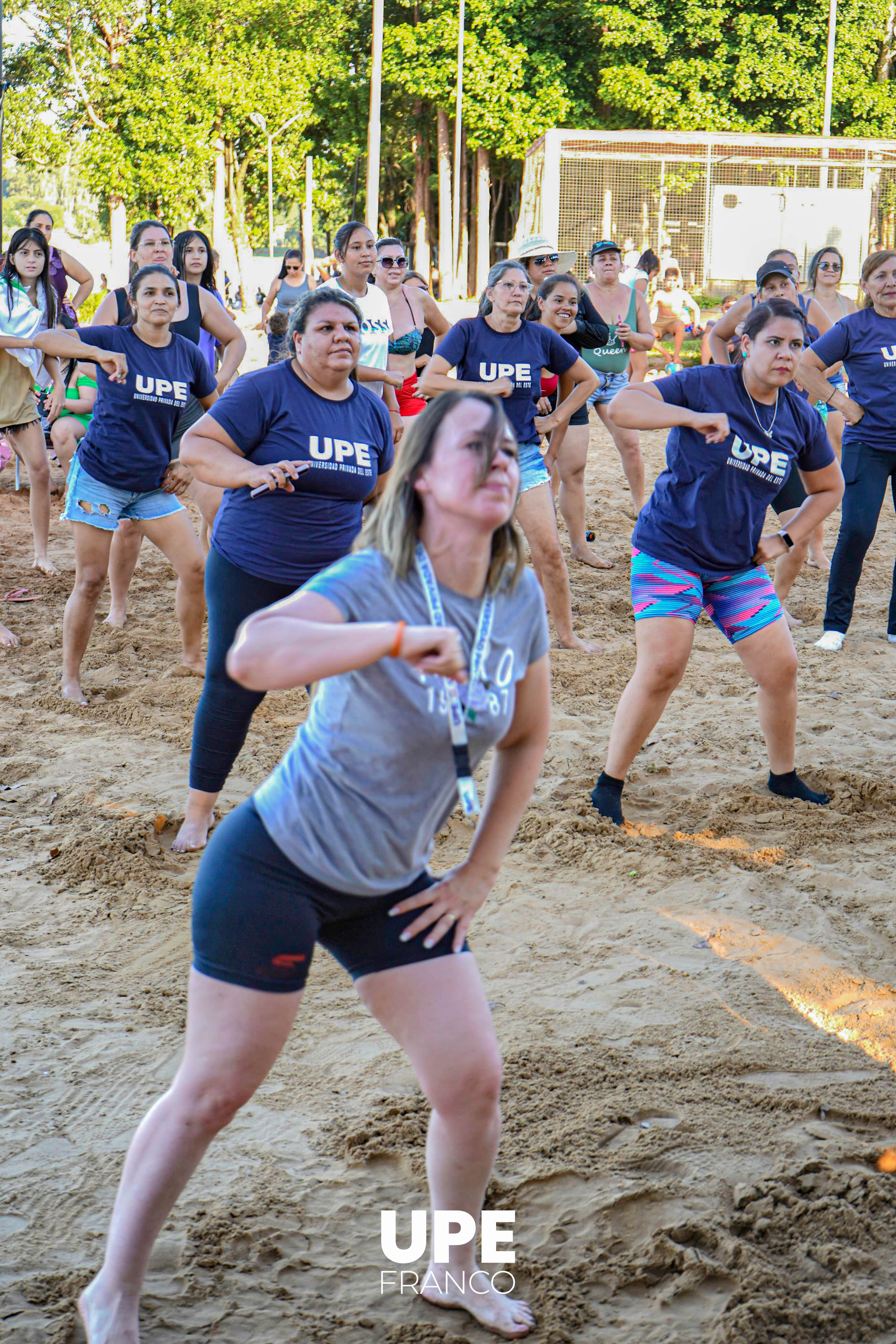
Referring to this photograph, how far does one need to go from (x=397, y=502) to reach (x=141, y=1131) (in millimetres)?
1307

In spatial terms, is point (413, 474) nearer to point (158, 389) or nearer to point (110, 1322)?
point (110, 1322)

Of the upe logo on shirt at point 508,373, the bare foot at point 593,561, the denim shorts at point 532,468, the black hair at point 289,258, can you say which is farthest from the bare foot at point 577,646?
the black hair at point 289,258

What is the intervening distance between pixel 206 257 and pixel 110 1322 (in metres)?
7.65

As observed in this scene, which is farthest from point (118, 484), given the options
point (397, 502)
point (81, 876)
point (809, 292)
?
point (809, 292)

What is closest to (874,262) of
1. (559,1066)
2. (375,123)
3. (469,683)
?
(559,1066)

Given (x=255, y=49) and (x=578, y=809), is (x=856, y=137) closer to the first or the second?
(x=255, y=49)

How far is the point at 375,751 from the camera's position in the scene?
7.80ft

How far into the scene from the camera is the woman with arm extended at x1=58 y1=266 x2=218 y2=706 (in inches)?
250

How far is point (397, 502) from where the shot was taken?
2.42 meters

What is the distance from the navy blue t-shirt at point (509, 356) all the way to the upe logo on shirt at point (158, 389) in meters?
1.55

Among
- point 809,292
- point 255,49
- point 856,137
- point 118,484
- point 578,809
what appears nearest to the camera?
point 578,809

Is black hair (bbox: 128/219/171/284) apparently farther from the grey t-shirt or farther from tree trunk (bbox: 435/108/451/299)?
tree trunk (bbox: 435/108/451/299)

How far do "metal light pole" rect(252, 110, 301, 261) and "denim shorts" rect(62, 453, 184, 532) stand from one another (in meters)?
32.3

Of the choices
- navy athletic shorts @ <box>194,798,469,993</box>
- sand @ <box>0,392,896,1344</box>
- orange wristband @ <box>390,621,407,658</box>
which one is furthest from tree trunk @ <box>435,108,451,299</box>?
orange wristband @ <box>390,621,407,658</box>
